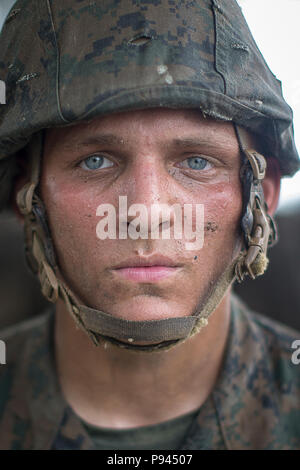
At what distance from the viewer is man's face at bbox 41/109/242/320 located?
1.89 metres

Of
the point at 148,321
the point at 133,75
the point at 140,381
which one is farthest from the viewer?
the point at 140,381

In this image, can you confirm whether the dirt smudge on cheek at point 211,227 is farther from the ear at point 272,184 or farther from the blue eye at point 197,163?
the ear at point 272,184

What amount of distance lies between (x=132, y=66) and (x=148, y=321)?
101cm

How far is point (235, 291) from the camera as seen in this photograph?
4.38 meters

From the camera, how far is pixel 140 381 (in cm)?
243

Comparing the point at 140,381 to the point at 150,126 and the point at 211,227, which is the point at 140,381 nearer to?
the point at 211,227

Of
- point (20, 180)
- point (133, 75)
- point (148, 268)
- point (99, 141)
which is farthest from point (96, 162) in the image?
point (20, 180)

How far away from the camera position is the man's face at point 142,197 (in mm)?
1889

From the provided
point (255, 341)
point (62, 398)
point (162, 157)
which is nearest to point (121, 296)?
point (162, 157)

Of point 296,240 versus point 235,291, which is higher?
point 296,240

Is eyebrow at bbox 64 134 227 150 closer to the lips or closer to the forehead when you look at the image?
the forehead

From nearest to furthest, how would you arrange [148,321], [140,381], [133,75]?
[133,75] → [148,321] → [140,381]
